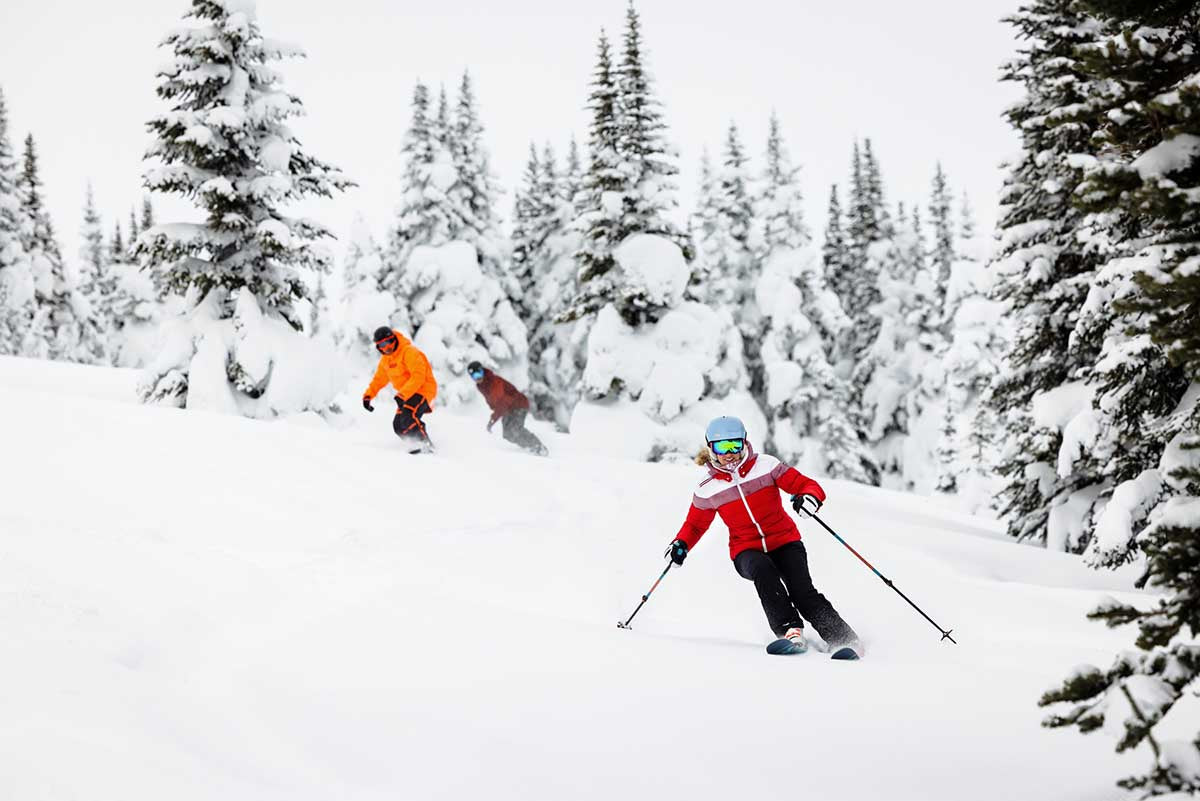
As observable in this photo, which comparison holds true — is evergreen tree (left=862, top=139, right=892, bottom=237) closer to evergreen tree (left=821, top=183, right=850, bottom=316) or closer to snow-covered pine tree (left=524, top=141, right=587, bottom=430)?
evergreen tree (left=821, top=183, right=850, bottom=316)

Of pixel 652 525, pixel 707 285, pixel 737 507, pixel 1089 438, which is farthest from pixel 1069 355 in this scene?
pixel 707 285

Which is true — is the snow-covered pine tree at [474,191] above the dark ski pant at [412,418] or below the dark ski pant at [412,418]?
above

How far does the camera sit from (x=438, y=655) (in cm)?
509

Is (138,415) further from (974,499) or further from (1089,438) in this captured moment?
(974,499)

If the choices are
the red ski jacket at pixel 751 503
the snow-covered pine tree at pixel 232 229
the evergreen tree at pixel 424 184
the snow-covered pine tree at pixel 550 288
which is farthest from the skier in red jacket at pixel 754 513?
the snow-covered pine tree at pixel 550 288

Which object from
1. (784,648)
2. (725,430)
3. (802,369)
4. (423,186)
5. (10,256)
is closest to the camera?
(784,648)

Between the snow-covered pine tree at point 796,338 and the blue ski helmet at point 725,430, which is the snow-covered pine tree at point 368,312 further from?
the blue ski helmet at point 725,430

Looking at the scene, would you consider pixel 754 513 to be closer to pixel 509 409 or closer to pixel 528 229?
pixel 509 409

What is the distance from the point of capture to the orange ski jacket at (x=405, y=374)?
1275 cm

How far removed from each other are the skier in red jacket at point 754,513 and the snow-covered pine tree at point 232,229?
35.2 feet

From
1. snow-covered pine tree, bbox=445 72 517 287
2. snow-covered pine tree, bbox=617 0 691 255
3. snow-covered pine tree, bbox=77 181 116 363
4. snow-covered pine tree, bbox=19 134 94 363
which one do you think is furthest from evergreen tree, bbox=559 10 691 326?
snow-covered pine tree, bbox=77 181 116 363

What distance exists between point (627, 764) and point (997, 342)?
31.9 meters

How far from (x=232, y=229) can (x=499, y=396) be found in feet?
19.8

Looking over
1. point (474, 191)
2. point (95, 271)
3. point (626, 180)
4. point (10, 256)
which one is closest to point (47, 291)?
point (10, 256)
